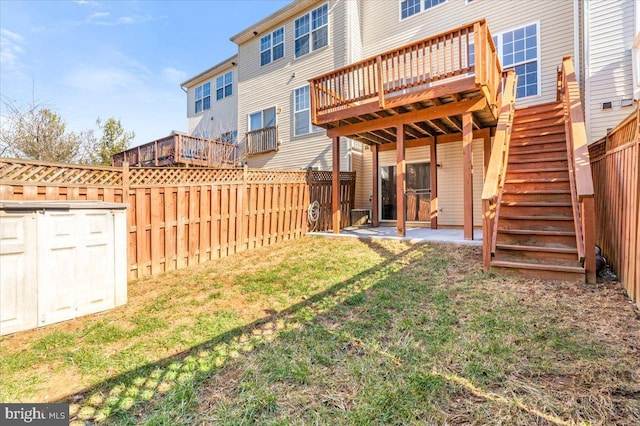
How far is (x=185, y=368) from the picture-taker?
2568 mm

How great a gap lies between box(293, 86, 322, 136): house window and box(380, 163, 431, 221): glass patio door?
3.88 m

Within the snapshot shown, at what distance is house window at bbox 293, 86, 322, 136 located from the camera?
1186 centimetres

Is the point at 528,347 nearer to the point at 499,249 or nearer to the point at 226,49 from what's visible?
the point at 499,249

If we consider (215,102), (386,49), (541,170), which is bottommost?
(541,170)

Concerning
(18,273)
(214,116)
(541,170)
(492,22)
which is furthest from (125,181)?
(214,116)

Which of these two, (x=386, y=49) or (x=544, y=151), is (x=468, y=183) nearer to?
(x=544, y=151)

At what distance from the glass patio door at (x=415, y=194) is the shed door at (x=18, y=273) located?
27.5 ft

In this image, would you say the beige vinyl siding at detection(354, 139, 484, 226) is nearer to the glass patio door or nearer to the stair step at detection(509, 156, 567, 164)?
the glass patio door

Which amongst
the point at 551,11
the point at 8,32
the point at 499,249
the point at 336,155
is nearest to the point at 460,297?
the point at 499,249

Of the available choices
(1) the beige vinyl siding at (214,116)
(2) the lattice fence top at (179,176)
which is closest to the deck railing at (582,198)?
(2) the lattice fence top at (179,176)

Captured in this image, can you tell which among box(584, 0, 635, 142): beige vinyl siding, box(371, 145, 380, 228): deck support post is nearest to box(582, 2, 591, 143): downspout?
box(584, 0, 635, 142): beige vinyl siding

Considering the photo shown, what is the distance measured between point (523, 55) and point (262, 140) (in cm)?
951

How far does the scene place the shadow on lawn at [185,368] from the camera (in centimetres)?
218

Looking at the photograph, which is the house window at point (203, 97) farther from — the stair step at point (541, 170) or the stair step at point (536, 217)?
the stair step at point (536, 217)
